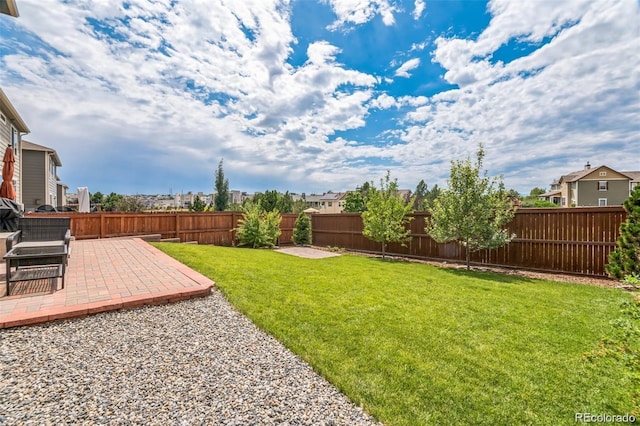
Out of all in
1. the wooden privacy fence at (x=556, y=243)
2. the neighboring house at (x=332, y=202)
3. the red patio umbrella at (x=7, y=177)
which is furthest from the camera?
the neighboring house at (x=332, y=202)

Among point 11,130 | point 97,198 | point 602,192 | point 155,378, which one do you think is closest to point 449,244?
point 155,378

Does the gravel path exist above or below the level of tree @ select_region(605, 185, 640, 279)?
below

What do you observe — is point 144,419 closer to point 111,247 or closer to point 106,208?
point 111,247

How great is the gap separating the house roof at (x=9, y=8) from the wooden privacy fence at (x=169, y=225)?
6607 mm

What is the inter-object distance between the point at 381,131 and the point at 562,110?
7644 millimetres

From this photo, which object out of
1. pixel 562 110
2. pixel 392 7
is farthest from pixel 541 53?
pixel 392 7

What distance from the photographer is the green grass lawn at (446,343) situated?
2324mm

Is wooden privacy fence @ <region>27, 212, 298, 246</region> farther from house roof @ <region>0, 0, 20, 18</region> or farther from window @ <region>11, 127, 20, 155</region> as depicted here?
house roof @ <region>0, 0, 20, 18</region>

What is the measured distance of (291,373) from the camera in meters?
2.67

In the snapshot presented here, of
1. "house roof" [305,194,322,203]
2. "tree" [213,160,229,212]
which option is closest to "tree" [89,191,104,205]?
"tree" [213,160,229,212]

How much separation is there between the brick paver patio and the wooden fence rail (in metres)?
6.55

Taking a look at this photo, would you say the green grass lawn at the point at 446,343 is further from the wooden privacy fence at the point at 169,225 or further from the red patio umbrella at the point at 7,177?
the wooden privacy fence at the point at 169,225

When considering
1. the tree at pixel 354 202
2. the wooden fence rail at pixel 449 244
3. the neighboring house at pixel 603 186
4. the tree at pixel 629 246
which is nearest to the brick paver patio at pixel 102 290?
the wooden fence rail at pixel 449 244

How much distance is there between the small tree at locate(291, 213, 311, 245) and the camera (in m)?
16.3
